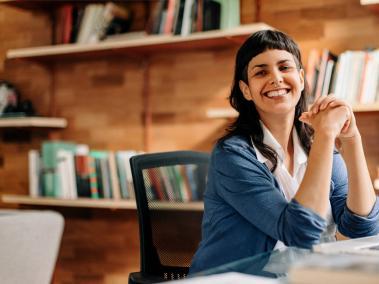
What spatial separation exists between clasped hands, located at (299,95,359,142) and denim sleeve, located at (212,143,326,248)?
18 centimetres

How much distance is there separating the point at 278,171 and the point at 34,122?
215 centimetres

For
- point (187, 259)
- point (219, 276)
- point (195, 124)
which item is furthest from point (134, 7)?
point (219, 276)

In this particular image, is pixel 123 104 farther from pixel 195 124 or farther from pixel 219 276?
pixel 219 276

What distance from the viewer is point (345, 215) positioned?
1667mm

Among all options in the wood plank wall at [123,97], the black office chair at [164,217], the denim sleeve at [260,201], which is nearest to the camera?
the denim sleeve at [260,201]

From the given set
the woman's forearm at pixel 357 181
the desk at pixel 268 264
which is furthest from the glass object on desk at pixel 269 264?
the woman's forearm at pixel 357 181

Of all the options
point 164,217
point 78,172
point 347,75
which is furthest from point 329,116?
point 78,172

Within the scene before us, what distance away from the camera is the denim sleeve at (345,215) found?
5.38 ft

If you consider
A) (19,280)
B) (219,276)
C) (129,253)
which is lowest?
(129,253)

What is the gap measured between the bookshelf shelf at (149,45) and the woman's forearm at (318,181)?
145 cm

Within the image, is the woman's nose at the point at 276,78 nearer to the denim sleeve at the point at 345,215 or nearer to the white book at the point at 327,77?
the denim sleeve at the point at 345,215

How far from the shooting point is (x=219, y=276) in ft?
3.21

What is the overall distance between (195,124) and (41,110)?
1102 mm

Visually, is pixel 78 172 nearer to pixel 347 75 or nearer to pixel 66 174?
pixel 66 174
